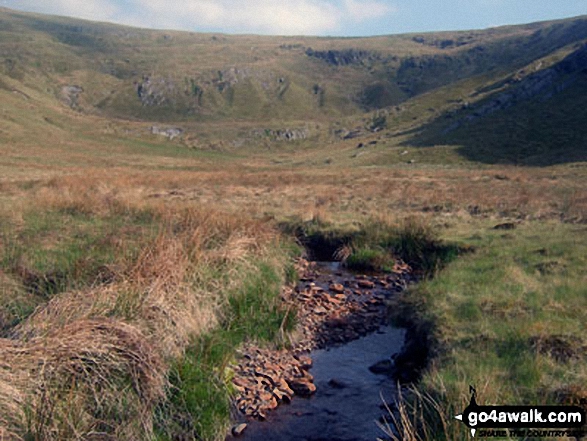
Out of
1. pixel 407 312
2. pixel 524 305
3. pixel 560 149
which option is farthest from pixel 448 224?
pixel 560 149

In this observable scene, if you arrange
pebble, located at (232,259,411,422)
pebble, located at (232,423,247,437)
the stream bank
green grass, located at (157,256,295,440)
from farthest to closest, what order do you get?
pebble, located at (232,259,411,422), the stream bank, pebble, located at (232,423,247,437), green grass, located at (157,256,295,440)

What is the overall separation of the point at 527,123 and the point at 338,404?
7157cm

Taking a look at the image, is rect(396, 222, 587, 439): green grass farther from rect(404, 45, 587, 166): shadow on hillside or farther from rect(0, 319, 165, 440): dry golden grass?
rect(404, 45, 587, 166): shadow on hillside

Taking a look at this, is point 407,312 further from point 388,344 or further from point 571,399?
point 571,399

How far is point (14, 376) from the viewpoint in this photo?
6.89 meters

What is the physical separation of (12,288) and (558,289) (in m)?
10.7

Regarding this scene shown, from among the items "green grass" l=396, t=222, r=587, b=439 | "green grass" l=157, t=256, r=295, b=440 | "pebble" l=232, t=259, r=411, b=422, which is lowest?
"pebble" l=232, t=259, r=411, b=422

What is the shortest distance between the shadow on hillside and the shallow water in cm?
4854

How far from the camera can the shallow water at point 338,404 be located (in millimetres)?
8367

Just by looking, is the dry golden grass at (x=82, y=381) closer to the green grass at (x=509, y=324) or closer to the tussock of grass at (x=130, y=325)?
the tussock of grass at (x=130, y=325)

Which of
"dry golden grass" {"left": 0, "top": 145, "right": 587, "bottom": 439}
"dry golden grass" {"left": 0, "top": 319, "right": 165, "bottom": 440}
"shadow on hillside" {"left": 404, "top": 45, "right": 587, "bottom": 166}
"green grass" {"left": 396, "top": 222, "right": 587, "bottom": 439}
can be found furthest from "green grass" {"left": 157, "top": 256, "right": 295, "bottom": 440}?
"shadow on hillside" {"left": 404, "top": 45, "right": 587, "bottom": 166}

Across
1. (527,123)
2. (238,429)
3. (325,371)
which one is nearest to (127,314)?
(238,429)

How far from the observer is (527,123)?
238ft

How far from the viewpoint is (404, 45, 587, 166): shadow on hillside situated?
6153cm
